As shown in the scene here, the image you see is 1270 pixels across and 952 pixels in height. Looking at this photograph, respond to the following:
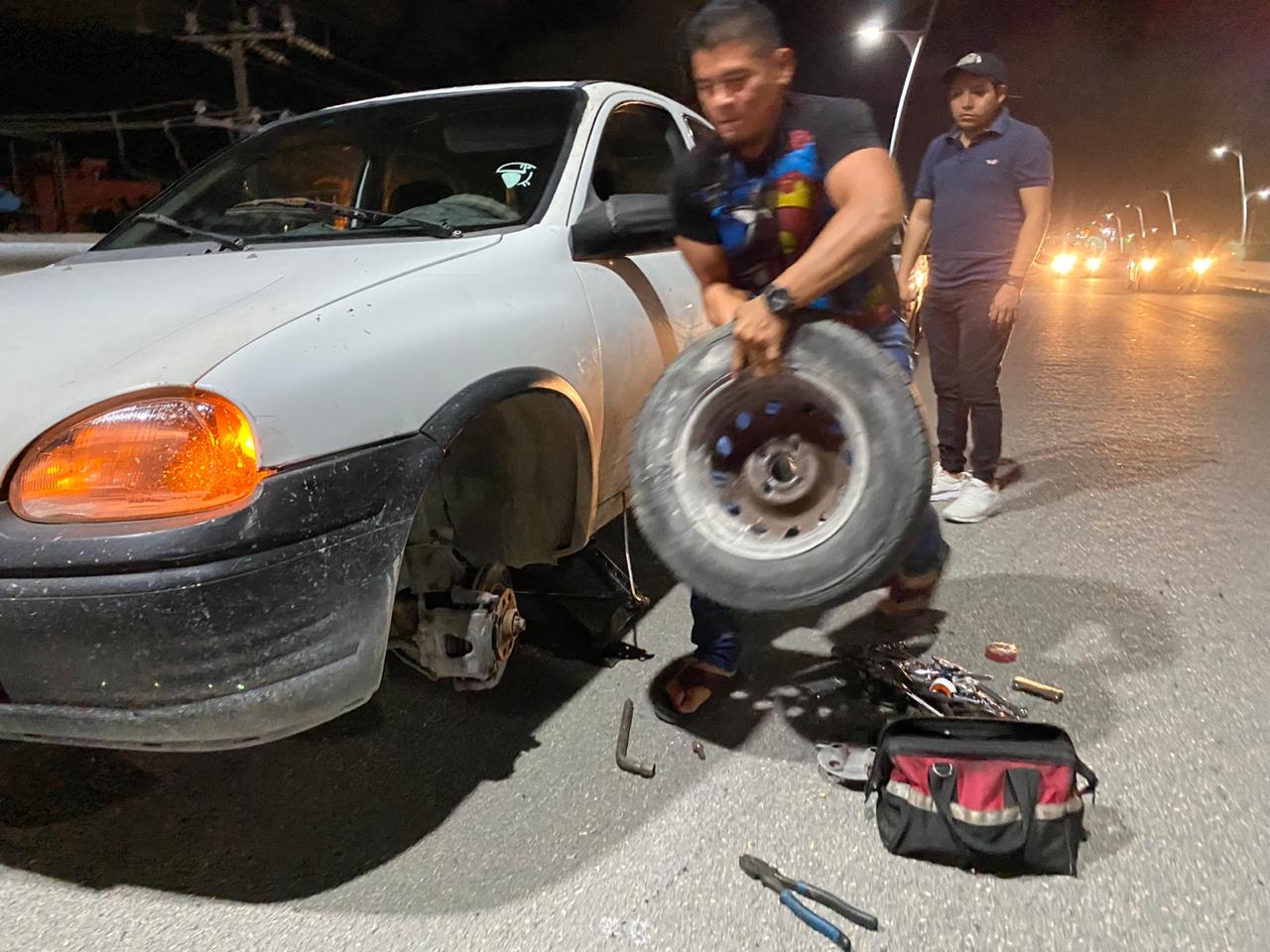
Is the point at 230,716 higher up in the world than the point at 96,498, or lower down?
lower down

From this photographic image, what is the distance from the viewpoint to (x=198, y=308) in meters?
1.72

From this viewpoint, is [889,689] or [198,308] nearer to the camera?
[198,308]

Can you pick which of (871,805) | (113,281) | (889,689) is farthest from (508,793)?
(113,281)

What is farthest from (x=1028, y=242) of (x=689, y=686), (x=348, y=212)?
(x=348, y=212)

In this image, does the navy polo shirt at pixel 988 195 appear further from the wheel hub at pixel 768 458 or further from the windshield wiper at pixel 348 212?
the windshield wiper at pixel 348 212

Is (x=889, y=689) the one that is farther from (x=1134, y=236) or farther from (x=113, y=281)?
(x=1134, y=236)

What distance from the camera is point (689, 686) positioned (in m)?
2.47

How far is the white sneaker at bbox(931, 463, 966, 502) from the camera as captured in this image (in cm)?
407

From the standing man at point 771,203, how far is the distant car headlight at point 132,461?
1.11m

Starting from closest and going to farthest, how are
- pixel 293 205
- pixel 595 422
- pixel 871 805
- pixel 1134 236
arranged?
1. pixel 871 805
2. pixel 595 422
3. pixel 293 205
4. pixel 1134 236

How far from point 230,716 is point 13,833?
3.35 ft

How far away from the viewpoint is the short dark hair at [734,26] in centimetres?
188

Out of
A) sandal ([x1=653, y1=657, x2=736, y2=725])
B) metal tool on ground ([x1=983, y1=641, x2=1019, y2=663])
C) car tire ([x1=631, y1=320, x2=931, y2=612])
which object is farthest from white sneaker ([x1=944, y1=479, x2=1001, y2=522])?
car tire ([x1=631, y1=320, x2=931, y2=612])

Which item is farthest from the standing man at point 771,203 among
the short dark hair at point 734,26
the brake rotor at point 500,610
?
the brake rotor at point 500,610
